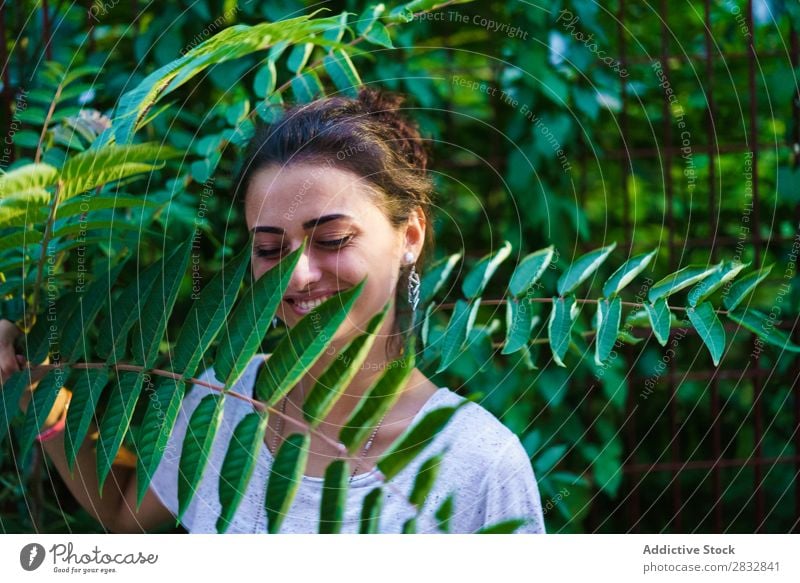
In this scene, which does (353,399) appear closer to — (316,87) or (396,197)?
(396,197)

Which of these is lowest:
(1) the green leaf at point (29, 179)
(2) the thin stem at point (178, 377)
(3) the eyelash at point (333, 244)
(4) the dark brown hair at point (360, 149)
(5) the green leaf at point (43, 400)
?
(5) the green leaf at point (43, 400)

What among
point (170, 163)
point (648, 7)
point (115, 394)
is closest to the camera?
point (115, 394)

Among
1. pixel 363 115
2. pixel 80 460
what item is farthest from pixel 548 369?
pixel 80 460

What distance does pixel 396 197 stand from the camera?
0.82m

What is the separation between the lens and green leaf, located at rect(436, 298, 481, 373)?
864 millimetres

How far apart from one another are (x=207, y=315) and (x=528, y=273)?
0.35 m

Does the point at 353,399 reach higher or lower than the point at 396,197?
lower

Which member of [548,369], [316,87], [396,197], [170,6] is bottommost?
[548,369]

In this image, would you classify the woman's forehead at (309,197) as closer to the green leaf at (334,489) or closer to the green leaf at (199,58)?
the green leaf at (199,58)

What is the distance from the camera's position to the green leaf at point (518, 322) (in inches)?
32.8

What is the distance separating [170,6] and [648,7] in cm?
72

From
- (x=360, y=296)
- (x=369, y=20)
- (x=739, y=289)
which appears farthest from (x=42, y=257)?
(x=739, y=289)

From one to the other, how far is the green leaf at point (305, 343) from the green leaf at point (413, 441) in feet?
0.27

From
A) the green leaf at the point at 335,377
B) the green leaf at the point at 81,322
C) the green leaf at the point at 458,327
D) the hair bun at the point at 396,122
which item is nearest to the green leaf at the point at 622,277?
the green leaf at the point at 458,327
